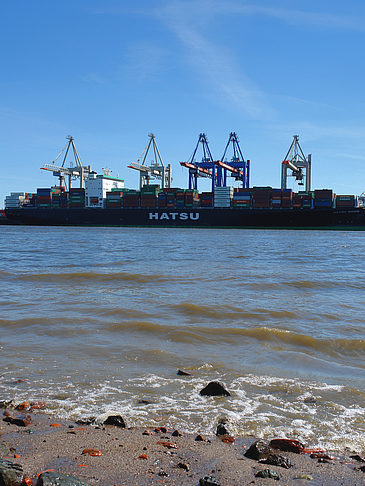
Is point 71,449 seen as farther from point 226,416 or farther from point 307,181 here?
point 307,181

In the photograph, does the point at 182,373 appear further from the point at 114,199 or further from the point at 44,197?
the point at 44,197

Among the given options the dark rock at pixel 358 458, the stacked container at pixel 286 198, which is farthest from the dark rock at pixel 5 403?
the stacked container at pixel 286 198

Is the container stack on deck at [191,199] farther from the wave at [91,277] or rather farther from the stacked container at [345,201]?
the wave at [91,277]

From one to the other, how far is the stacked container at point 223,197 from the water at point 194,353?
5615 centimetres

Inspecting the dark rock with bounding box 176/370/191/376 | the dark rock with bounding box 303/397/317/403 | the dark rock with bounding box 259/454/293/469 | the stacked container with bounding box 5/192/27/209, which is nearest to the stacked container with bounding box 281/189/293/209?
the stacked container with bounding box 5/192/27/209

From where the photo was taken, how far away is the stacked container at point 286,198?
205 ft

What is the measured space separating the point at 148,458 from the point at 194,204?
217 feet

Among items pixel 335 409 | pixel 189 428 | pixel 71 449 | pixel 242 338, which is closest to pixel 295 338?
pixel 242 338

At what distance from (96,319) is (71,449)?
4.23 m

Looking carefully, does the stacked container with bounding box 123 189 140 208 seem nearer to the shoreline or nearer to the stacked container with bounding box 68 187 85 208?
the stacked container with bounding box 68 187 85 208

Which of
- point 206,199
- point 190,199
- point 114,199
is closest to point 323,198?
point 206,199

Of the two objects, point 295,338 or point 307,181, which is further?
point 307,181

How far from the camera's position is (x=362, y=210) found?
59.4 metres

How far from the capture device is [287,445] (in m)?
2.62
